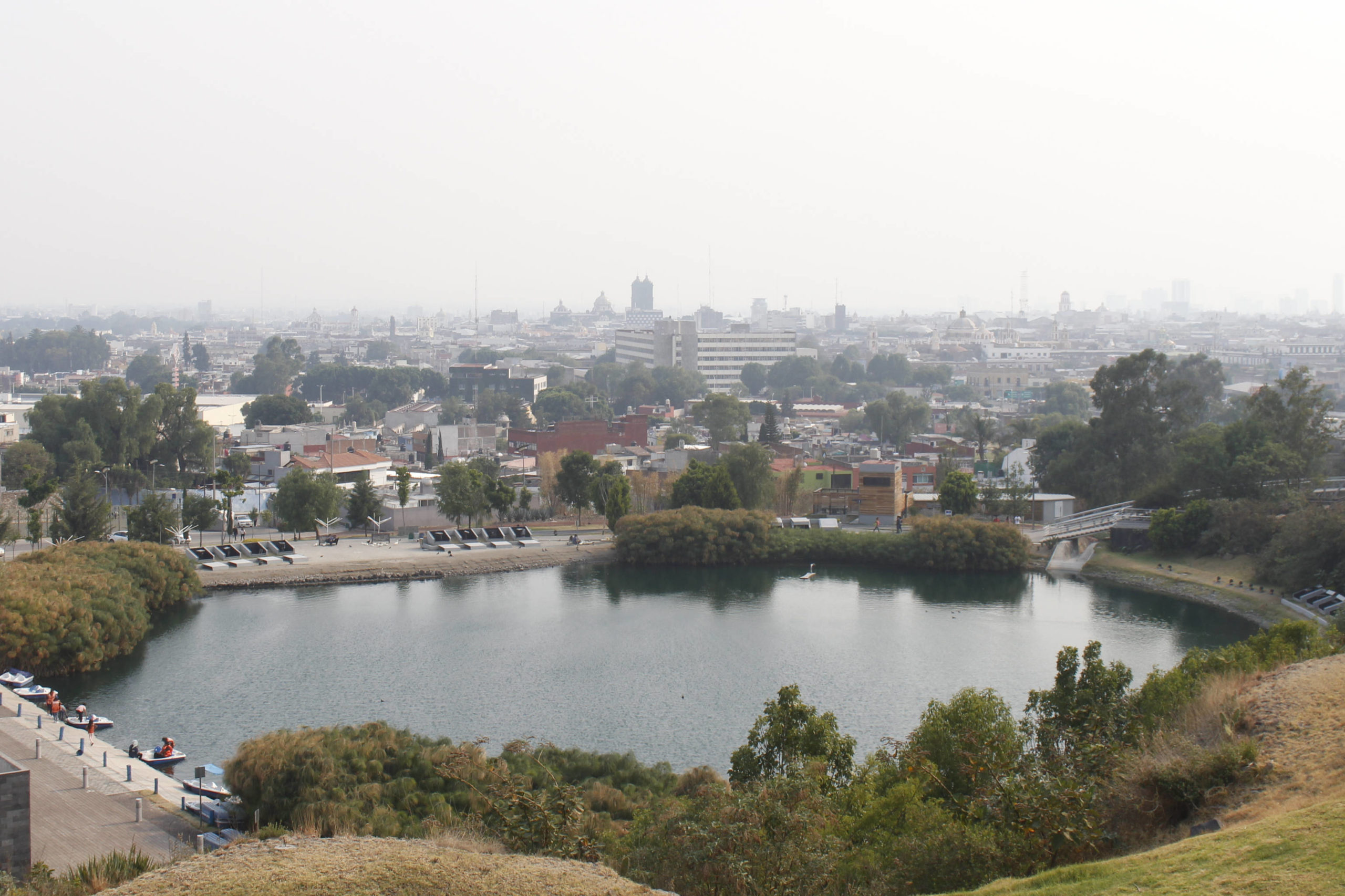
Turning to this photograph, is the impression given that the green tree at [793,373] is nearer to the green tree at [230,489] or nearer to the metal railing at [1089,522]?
the metal railing at [1089,522]

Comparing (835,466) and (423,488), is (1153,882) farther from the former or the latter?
(423,488)

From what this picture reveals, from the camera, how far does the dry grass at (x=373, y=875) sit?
417 cm

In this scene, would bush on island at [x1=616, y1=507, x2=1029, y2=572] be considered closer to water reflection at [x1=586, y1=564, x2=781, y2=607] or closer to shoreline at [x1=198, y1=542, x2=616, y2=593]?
water reflection at [x1=586, y1=564, x2=781, y2=607]

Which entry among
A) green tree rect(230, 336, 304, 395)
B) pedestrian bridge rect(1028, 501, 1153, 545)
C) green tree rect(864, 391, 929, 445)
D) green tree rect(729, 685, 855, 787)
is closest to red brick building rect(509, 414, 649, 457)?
green tree rect(864, 391, 929, 445)

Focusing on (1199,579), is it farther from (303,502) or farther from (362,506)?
(303,502)

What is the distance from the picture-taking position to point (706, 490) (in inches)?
724

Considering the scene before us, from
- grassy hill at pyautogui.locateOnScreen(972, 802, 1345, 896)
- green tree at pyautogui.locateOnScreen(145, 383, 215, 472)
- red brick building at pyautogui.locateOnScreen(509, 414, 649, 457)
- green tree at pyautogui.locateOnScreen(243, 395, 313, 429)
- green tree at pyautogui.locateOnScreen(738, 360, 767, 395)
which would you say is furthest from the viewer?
green tree at pyautogui.locateOnScreen(738, 360, 767, 395)

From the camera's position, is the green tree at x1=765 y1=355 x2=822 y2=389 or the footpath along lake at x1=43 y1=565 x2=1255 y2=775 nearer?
the footpath along lake at x1=43 y1=565 x2=1255 y2=775

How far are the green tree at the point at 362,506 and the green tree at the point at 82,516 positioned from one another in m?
3.57

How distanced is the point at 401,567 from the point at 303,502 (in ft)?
8.49

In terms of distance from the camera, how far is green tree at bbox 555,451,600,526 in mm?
19219

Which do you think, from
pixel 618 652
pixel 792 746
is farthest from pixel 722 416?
pixel 792 746

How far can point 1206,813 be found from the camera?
5375mm

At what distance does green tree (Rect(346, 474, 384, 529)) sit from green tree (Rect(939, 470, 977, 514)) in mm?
8326
